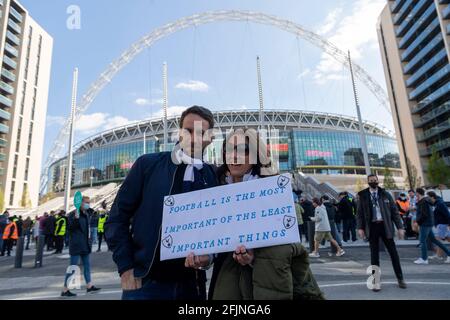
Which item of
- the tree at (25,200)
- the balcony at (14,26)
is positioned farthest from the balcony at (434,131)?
the balcony at (14,26)

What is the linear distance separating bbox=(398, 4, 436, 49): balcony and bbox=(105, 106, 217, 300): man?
65.6 metres

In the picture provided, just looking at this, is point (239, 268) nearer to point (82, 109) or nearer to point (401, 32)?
point (82, 109)

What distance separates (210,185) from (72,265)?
5.22m

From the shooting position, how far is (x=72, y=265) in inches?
226

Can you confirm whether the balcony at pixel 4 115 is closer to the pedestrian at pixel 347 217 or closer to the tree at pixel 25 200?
the tree at pixel 25 200

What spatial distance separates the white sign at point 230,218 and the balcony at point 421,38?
211 feet

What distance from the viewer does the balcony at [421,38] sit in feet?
161

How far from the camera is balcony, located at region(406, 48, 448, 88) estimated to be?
4841 centimetres

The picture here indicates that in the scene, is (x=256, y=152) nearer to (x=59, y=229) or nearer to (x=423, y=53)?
(x=59, y=229)

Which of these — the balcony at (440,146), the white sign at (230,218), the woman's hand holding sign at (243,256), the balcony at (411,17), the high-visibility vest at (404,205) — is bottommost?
the woman's hand holding sign at (243,256)

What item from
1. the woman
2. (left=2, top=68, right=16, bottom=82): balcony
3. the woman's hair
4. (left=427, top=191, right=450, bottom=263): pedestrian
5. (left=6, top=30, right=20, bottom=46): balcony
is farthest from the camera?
(left=6, top=30, right=20, bottom=46): balcony

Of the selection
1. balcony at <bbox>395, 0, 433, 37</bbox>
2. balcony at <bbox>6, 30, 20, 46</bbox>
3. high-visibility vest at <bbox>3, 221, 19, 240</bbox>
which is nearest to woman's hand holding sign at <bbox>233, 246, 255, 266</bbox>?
high-visibility vest at <bbox>3, 221, 19, 240</bbox>

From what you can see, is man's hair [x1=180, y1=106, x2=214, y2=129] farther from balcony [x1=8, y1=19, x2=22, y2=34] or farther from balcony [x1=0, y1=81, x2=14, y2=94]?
balcony [x1=8, y1=19, x2=22, y2=34]
